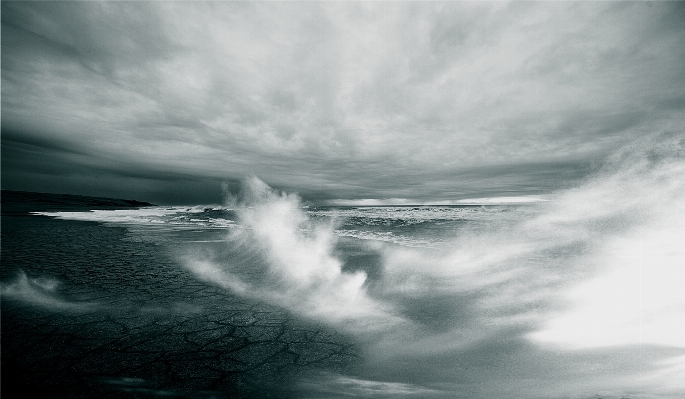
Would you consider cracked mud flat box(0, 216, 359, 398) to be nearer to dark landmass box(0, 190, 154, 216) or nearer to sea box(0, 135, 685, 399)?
sea box(0, 135, 685, 399)

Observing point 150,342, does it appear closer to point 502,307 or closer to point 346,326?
point 346,326

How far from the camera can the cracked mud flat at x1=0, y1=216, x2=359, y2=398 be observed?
2.75 meters

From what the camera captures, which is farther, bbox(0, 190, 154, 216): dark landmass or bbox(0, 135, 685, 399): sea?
bbox(0, 190, 154, 216): dark landmass

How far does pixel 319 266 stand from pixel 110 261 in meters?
5.41

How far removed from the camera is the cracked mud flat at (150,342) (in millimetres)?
2752

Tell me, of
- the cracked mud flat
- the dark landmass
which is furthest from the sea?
the dark landmass

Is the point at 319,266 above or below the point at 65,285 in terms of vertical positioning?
above

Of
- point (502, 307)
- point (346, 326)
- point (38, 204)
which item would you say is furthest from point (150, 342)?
point (38, 204)

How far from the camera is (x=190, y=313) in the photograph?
4.52m

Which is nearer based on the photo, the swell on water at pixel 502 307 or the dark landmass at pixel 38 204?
the swell on water at pixel 502 307

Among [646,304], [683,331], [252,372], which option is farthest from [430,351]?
[646,304]

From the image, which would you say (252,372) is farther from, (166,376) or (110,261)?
(110,261)

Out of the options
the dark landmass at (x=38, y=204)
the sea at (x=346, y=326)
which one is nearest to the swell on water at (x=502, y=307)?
the sea at (x=346, y=326)

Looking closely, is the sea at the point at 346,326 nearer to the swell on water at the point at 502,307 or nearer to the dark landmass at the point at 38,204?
the swell on water at the point at 502,307
